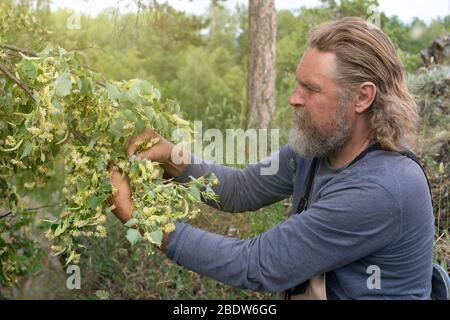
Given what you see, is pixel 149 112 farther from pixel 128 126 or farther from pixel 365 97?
pixel 365 97

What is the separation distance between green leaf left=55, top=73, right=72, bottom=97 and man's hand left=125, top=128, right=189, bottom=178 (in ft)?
1.09

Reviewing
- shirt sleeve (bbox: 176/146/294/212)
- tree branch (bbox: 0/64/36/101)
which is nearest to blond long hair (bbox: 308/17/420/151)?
shirt sleeve (bbox: 176/146/294/212)

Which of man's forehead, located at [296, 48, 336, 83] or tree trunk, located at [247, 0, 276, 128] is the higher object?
tree trunk, located at [247, 0, 276, 128]

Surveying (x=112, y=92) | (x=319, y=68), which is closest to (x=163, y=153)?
(x=112, y=92)

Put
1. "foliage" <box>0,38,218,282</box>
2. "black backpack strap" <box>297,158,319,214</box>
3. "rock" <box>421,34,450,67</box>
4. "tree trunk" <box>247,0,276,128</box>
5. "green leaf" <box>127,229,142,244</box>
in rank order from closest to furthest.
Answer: "green leaf" <box>127,229,142,244</box>, "foliage" <box>0,38,218,282</box>, "black backpack strap" <box>297,158,319,214</box>, "rock" <box>421,34,450,67</box>, "tree trunk" <box>247,0,276,128</box>

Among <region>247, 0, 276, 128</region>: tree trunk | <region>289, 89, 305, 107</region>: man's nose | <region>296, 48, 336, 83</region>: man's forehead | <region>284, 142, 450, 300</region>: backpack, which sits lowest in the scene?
<region>284, 142, 450, 300</region>: backpack

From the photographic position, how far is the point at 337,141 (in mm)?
2230

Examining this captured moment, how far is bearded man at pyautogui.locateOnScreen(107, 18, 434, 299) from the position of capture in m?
2.02

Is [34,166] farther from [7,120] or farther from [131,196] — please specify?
[131,196]

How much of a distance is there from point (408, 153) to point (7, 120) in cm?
159

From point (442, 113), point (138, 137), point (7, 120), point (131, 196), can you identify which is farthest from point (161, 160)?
point (442, 113)

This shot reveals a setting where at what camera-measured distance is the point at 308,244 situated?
6.64 feet
